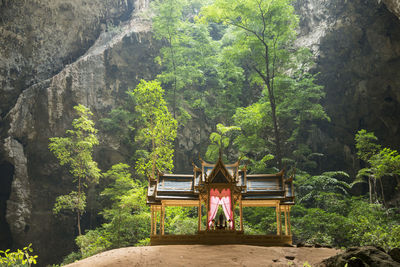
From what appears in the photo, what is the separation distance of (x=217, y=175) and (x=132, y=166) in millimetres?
13469

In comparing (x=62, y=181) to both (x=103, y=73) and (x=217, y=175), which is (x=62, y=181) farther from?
(x=217, y=175)

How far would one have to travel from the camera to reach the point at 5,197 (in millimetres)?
19484

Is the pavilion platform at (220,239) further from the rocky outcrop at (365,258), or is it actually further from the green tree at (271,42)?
the green tree at (271,42)

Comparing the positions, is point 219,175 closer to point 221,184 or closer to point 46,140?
point 221,184

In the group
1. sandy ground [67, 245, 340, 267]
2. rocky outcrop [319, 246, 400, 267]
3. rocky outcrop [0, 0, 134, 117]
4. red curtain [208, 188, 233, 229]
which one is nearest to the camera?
rocky outcrop [319, 246, 400, 267]

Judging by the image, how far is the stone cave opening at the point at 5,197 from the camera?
1873 centimetres

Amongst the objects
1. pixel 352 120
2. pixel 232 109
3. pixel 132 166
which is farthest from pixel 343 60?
pixel 132 166

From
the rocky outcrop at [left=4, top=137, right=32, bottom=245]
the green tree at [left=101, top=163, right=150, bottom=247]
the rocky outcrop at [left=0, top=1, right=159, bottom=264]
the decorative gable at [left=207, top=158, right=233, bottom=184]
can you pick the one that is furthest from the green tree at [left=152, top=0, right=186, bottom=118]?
the decorative gable at [left=207, top=158, right=233, bottom=184]

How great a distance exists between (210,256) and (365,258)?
4.26m

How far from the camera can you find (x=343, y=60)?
74.0ft

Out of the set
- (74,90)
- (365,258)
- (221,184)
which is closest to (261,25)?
(221,184)

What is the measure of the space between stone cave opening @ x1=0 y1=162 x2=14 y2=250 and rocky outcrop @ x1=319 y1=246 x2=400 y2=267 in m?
19.9

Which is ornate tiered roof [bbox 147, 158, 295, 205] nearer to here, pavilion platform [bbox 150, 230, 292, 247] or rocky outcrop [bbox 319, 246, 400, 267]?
pavilion platform [bbox 150, 230, 292, 247]

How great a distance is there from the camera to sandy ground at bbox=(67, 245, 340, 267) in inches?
318
